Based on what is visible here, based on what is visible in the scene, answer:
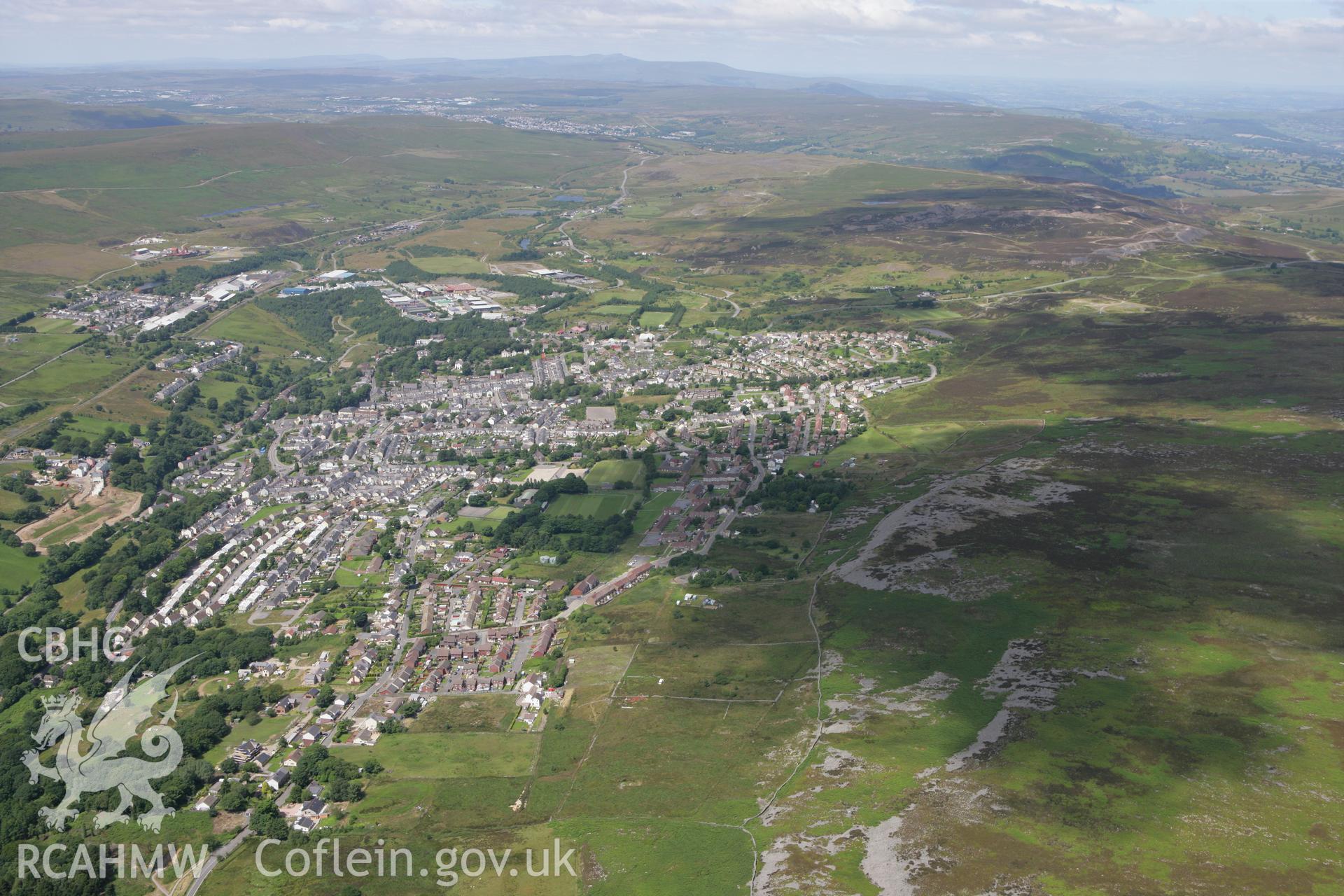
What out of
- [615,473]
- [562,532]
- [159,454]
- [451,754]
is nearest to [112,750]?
[451,754]

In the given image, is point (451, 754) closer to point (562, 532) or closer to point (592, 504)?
point (562, 532)

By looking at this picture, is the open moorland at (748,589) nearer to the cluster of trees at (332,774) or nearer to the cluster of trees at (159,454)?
the cluster of trees at (332,774)

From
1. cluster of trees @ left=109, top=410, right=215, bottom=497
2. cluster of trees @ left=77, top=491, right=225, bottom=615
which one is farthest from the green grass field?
cluster of trees @ left=109, top=410, right=215, bottom=497

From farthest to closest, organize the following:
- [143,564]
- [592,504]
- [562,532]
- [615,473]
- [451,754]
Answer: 1. [615,473]
2. [592,504]
3. [562,532]
4. [143,564]
5. [451,754]

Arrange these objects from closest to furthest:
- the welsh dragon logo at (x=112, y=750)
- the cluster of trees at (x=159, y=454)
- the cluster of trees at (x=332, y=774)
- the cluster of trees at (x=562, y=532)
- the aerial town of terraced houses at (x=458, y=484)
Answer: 1. the cluster of trees at (x=332, y=774)
2. the welsh dragon logo at (x=112, y=750)
3. the aerial town of terraced houses at (x=458, y=484)
4. the cluster of trees at (x=562, y=532)
5. the cluster of trees at (x=159, y=454)

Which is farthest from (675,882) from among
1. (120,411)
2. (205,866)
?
(120,411)

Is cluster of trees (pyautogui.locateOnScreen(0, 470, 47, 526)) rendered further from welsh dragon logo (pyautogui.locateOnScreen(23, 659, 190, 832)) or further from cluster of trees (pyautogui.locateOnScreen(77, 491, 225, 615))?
welsh dragon logo (pyautogui.locateOnScreen(23, 659, 190, 832))

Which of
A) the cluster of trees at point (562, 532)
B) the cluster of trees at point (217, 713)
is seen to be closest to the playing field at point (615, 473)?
the cluster of trees at point (562, 532)

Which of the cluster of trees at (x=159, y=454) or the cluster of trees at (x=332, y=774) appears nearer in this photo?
the cluster of trees at (x=332, y=774)

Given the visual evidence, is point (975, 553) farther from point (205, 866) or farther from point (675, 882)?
point (205, 866)
